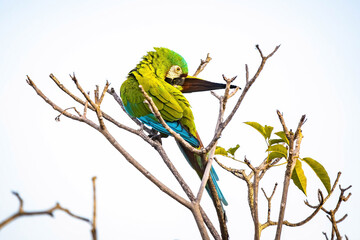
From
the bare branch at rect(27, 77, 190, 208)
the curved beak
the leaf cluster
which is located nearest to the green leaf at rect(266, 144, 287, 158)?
the leaf cluster

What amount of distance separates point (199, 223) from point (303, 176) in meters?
0.74

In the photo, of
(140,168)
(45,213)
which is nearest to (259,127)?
(140,168)

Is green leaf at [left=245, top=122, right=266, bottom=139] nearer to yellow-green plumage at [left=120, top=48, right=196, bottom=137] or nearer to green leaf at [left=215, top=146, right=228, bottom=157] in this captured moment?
Result: green leaf at [left=215, top=146, right=228, bottom=157]

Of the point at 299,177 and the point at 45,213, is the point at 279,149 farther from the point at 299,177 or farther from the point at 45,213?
the point at 45,213

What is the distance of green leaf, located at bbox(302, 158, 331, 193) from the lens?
2232mm

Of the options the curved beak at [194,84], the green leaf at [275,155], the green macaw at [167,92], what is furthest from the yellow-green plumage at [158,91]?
the green leaf at [275,155]

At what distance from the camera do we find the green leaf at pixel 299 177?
223 cm

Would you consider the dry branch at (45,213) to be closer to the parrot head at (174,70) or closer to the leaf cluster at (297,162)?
the leaf cluster at (297,162)

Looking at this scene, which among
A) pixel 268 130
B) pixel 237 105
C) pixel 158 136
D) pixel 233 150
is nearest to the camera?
pixel 237 105

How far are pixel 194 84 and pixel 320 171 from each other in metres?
2.37

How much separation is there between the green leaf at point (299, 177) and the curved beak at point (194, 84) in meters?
2.00

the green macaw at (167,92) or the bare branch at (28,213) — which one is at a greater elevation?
the green macaw at (167,92)

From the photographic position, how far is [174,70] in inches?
179

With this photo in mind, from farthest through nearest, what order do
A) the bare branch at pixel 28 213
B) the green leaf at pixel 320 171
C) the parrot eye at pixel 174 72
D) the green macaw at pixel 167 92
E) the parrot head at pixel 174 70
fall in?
1. the parrot eye at pixel 174 72
2. the parrot head at pixel 174 70
3. the green macaw at pixel 167 92
4. the green leaf at pixel 320 171
5. the bare branch at pixel 28 213
